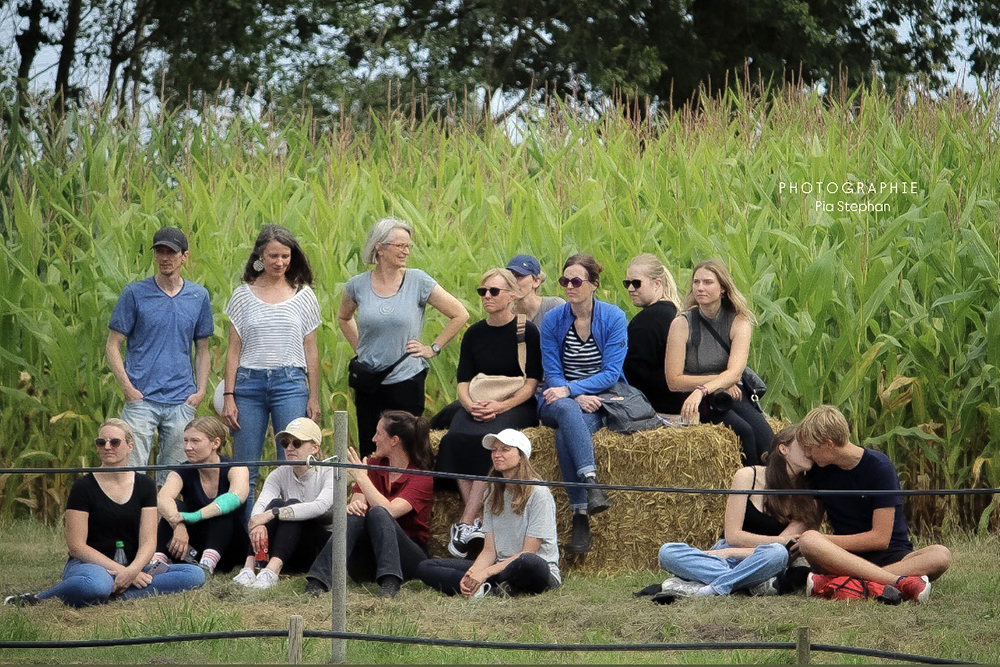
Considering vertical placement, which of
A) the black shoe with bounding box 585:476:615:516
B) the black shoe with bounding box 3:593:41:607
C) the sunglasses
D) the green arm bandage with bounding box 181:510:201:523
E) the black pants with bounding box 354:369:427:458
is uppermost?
the sunglasses

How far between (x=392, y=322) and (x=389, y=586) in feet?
4.24

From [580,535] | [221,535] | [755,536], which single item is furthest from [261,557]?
[755,536]

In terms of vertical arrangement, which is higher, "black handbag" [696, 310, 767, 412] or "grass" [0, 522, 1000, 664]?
"black handbag" [696, 310, 767, 412]

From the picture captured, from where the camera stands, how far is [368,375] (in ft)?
19.9

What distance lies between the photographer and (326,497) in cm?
582

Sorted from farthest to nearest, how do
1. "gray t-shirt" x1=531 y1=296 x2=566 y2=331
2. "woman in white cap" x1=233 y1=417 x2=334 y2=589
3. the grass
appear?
"gray t-shirt" x1=531 y1=296 x2=566 y2=331 < "woman in white cap" x1=233 y1=417 x2=334 y2=589 < the grass

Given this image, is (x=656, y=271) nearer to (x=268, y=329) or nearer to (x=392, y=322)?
(x=392, y=322)

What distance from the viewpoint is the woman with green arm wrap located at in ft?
19.1

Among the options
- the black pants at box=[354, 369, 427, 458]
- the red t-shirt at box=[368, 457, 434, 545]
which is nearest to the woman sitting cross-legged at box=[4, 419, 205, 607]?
the red t-shirt at box=[368, 457, 434, 545]

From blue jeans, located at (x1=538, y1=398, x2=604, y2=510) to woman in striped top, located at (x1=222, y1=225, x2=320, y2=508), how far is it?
121cm

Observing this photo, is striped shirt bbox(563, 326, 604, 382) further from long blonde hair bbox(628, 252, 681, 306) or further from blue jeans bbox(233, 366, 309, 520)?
blue jeans bbox(233, 366, 309, 520)

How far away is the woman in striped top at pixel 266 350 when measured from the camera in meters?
6.04

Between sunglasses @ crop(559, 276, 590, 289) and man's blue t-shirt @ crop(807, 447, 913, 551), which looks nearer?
man's blue t-shirt @ crop(807, 447, 913, 551)

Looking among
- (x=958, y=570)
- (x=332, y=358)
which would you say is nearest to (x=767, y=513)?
(x=958, y=570)
